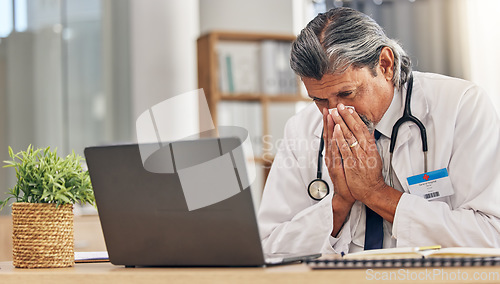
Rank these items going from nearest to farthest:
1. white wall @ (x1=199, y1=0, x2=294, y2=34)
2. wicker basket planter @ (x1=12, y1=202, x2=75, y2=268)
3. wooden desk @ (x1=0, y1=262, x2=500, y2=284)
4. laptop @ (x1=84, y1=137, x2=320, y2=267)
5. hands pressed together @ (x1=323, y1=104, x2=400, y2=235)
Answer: wooden desk @ (x1=0, y1=262, x2=500, y2=284) < laptop @ (x1=84, y1=137, x2=320, y2=267) < wicker basket planter @ (x1=12, y1=202, x2=75, y2=268) < hands pressed together @ (x1=323, y1=104, x2=400, y2=235) < white wall @ (x1=199, y1=0, x2=294, y2=34)

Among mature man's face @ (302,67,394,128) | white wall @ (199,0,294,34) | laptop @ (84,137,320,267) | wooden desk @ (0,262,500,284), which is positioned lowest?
wooden desk @ (0,262,500,284)

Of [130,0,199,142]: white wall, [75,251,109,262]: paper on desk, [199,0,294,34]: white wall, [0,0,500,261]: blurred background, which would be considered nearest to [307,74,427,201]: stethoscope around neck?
[75,251,109,262]: paper on desk

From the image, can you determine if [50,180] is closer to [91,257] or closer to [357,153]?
[91,257]

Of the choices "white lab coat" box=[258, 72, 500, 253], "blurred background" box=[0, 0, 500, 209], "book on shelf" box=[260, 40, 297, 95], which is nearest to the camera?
"white lab coat" box=[258, 72, 500, 253]

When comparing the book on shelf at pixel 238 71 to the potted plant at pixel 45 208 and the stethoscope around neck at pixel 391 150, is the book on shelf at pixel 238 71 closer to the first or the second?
the stethoscope around neck at pixel 391 150

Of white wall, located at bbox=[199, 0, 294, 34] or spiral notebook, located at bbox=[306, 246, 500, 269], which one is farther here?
white wall, located at bbox=[199, 0, 294, 34]

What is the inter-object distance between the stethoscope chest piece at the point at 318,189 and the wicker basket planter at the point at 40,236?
0.73 meters

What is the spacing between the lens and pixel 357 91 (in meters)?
1.68

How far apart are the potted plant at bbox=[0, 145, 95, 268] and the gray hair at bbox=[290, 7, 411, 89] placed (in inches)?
28.1

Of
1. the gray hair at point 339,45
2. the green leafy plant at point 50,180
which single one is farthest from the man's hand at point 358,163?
the green leafy plant at point 50,180

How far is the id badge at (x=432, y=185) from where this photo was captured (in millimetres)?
1580

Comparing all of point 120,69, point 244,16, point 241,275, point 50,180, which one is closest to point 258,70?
point 244,16

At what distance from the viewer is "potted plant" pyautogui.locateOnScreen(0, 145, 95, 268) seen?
1175mm

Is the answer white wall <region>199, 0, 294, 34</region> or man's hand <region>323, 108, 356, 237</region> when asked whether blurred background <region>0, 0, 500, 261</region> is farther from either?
man's hand <region>323, 108, 356, 237</region>
